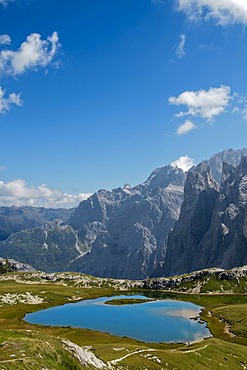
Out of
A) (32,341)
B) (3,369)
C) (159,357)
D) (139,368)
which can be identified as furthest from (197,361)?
(3,369)

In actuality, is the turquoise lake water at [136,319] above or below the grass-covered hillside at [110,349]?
below

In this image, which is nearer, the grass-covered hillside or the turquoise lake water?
the grass-covered hillside

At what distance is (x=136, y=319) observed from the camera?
149125 millimetres

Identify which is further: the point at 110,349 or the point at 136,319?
the point at 136,319

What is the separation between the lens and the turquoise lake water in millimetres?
120500

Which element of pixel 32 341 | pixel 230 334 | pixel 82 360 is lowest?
pixel 230 334

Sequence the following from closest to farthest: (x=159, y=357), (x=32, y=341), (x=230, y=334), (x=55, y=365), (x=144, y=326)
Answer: (x=55, y=365) < (x=32, y=341) < (x=159, y=357) < (x=230, y=334) < (x=144, y=326)

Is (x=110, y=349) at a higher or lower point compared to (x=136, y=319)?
higher

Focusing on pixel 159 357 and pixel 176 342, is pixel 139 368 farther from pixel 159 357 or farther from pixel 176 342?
pixel 176 342

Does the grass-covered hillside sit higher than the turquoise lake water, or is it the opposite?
the grass-covered hillside

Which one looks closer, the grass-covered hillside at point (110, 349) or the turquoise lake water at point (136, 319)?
A: the grass-covered hillside at point (110, 349)

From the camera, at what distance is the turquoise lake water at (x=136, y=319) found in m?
120

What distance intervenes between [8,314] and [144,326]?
63003 millimetres

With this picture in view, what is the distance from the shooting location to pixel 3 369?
32.0 meters
